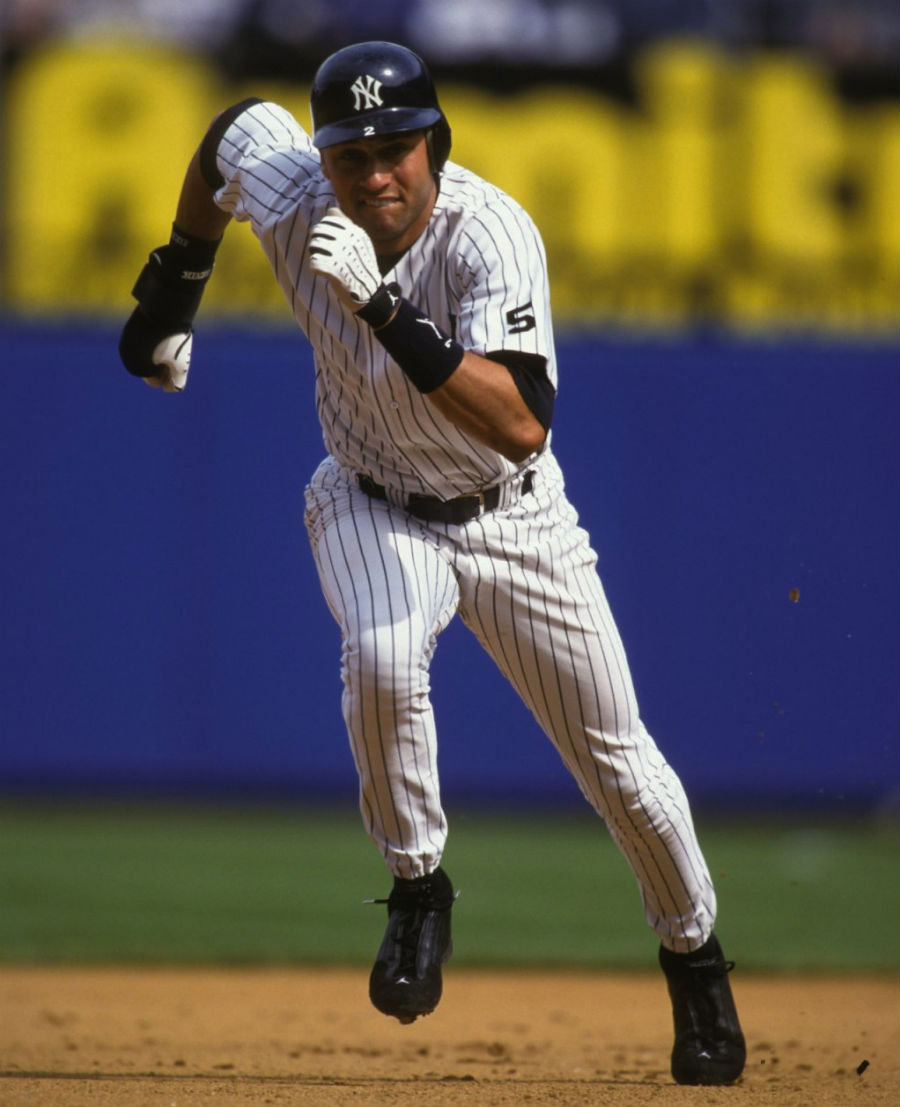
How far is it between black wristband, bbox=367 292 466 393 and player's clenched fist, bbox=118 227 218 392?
0.83 m

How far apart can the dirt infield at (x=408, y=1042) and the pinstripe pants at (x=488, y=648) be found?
515 mm

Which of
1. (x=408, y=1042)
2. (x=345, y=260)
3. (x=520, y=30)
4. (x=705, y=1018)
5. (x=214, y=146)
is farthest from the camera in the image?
(x=520, y=30)

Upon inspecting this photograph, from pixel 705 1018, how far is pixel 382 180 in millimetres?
1869

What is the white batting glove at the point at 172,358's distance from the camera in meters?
3.84

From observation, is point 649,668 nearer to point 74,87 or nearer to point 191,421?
point 191,421

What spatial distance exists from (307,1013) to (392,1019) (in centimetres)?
23

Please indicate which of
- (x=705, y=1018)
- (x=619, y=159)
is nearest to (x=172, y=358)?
(x=705, y=1018)

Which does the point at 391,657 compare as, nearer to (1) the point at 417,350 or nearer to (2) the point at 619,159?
(1) the point at 417,350

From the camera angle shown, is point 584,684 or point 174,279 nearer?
point 584,684

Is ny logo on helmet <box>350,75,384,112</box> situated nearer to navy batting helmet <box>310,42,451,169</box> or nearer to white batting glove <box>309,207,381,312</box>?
navy batting helmet <box>310,42,451,169</box>

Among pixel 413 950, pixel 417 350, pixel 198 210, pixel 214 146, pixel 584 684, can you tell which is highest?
pixel 214 146

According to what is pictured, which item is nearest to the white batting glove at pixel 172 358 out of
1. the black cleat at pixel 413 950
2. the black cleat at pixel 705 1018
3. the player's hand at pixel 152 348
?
the player's hand at pixel 152 348

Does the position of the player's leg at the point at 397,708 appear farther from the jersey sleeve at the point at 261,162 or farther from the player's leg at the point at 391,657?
the jersey sleeve at the point at 261,162

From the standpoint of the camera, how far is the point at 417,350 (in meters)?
3.14
